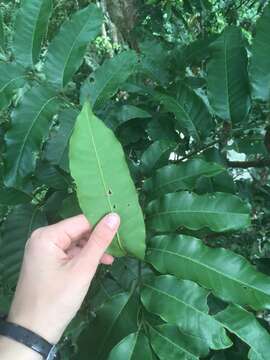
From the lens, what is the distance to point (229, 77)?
0.91 meters

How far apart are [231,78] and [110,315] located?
0.50m

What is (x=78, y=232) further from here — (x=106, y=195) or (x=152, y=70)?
(x=152, y=70)

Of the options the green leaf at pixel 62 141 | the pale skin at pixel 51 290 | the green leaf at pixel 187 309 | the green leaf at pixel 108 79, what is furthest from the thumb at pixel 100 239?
the green leaf at pixel 108 79

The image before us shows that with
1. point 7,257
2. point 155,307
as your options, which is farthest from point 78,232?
point 7,257

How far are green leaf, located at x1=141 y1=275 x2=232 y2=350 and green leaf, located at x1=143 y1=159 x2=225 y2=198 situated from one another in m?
0.17

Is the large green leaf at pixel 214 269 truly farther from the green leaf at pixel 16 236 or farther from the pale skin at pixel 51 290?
the green leaf at pixel 16 236

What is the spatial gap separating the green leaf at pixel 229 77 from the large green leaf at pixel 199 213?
26cm

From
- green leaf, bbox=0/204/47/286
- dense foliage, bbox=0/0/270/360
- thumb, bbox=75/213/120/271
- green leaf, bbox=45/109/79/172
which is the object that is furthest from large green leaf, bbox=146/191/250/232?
green leaf, bbox=0/204/47/286

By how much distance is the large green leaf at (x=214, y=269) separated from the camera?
2.13 ft

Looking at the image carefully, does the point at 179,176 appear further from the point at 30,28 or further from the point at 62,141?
the point at 30,28

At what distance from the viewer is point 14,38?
93 centimetres

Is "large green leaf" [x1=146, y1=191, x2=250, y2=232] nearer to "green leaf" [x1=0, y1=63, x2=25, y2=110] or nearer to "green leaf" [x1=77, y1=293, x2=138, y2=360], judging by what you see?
"green leaf" [x1=77, y1=293, x2=138, y2=360]

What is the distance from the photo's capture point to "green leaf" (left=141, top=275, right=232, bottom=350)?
0.65m

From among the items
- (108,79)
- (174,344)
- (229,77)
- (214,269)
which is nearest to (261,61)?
(229,77)
